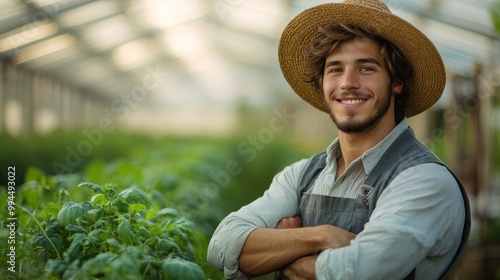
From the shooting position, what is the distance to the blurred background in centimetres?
712

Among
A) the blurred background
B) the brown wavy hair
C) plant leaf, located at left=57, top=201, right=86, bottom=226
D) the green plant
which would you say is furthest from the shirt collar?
the blurred background

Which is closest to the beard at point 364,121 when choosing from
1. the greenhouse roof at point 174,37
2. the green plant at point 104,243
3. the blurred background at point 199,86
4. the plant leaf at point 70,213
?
the green plant at point 104,243

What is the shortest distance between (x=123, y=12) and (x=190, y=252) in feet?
22.0

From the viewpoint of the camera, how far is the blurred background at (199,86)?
7121mm

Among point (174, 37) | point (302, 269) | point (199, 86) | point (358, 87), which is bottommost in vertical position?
point (302, 269)

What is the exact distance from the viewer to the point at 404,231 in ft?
6.31

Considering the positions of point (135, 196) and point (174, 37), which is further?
point (174, 37)

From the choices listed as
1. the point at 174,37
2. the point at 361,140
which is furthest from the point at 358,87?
the point at 174,37

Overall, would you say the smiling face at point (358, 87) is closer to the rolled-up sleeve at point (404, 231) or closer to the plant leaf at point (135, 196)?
the rolled-up sleeve at point (404, 231)

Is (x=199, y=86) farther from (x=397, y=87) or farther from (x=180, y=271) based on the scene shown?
(x=180, y=271)

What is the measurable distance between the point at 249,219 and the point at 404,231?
584 millimetres

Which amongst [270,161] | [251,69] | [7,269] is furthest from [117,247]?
[251,69]

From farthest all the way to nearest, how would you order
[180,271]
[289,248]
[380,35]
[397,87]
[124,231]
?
[397,87], [380,35], [289,248], [124,231], [180,271]

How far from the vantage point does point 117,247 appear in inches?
75.4
